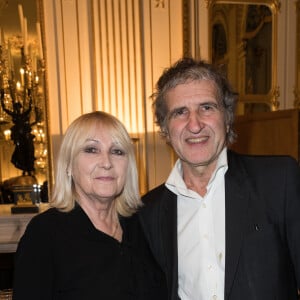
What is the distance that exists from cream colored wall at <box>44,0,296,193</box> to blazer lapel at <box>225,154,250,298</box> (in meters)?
3.01

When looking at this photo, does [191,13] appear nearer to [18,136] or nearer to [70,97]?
[70,97]

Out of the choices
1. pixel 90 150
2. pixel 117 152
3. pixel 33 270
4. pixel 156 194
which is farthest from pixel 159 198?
pixel 33 270

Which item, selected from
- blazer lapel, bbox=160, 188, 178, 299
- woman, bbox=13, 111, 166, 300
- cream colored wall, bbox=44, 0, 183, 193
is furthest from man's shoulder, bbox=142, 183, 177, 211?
cream colored wall, bbox=44, 0, 183, 193

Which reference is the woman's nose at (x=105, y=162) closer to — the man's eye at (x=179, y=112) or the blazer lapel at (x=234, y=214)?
the man's eye at (x=179, y=112)

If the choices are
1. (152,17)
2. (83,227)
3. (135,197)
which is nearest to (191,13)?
(152,17)

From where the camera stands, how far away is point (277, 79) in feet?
16.7

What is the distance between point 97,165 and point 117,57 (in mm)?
3118

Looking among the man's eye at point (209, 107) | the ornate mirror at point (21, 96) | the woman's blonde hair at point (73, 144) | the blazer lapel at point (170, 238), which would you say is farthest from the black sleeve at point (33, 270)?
the ornate mirror at point (21, 96)

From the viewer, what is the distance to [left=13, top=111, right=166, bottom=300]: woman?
4.90ft

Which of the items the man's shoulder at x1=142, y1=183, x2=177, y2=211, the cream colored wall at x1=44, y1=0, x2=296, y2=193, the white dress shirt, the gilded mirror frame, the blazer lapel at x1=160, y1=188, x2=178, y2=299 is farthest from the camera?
the gilded mirror frame

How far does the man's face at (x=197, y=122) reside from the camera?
1.64 meters

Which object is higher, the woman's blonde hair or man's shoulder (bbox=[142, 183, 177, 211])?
the woman's blonde hair

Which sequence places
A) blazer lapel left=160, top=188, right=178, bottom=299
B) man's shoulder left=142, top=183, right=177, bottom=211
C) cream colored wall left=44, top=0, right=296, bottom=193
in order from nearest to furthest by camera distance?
blazer lapel left=160, top=188, right=178, bottom=299 < man's shoulder left=142, top=183, right=177, bottom=211 < cream colored wall left=44, top=0, right=296, bottom=193

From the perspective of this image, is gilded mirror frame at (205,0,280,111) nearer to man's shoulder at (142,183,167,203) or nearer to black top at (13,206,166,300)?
man's shoulder at (142,183,167,203)
